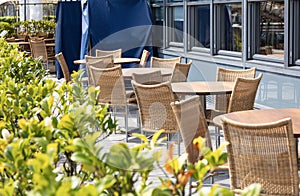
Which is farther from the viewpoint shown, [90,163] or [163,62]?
[163,62]

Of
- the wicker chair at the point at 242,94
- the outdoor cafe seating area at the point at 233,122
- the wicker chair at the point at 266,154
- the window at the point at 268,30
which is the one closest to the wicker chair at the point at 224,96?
the outdoor cafe seating area at the point at 233,122

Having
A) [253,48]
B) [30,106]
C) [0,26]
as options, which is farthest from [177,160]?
[0,26]

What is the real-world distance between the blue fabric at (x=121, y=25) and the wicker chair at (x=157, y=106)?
7.16 metres

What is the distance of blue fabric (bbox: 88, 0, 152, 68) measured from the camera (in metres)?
13.5

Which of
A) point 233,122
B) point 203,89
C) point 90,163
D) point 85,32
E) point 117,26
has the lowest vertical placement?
point 203,89

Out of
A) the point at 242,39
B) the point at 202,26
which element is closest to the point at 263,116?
the point at 242,39

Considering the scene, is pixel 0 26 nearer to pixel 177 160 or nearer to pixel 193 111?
pixel 193 111

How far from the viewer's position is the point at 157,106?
6.36 metres

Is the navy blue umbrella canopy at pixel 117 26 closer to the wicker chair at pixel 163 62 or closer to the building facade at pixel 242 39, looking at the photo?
the building facade at pixel 242 39

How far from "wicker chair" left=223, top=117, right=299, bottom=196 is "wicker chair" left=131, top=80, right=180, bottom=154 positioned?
2462mm

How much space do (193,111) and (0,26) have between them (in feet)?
54.6

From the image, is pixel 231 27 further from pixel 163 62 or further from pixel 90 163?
pixel 90 163

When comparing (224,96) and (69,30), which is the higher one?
(69,30)

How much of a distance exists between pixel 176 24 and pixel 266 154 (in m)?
9.26
